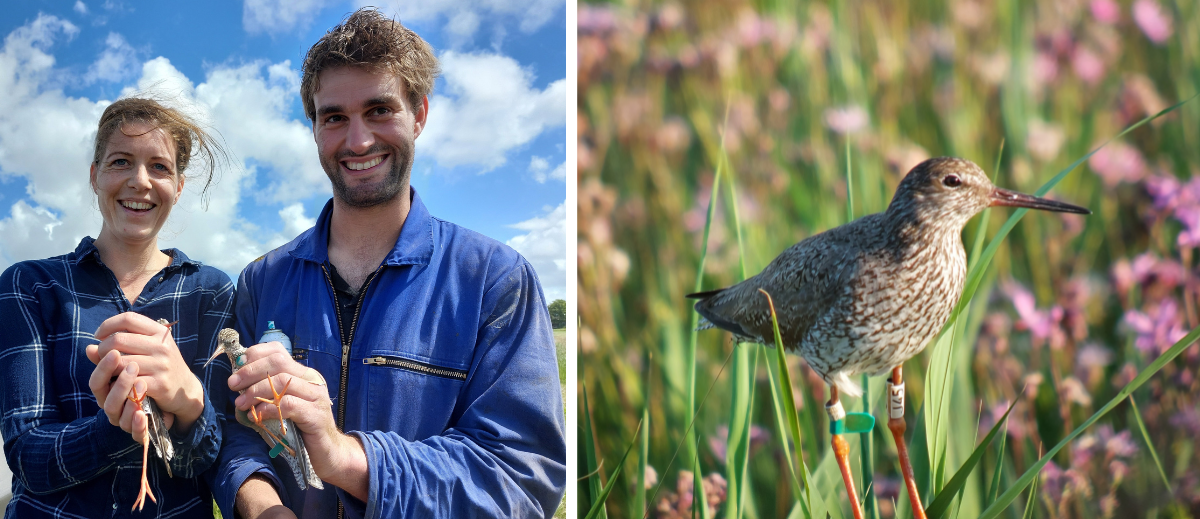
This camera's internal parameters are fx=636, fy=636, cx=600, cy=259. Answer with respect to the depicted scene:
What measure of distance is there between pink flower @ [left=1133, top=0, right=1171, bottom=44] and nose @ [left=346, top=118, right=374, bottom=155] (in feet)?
5.56

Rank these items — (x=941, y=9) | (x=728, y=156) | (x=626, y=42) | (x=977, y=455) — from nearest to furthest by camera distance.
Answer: (x=977, y=455)
(x=941, y=9)
(x=728, y=156)
(x=626, y=42)

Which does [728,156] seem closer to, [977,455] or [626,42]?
[626,42]

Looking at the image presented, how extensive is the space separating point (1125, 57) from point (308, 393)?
1.81 meters

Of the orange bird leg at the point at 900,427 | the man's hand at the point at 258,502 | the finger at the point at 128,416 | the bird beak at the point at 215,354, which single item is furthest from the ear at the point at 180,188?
the orange bird leg at the point at 900,427

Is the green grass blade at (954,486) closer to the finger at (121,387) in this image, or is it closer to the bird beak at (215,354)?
the bird beak at (215,354)

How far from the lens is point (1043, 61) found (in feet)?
4.32

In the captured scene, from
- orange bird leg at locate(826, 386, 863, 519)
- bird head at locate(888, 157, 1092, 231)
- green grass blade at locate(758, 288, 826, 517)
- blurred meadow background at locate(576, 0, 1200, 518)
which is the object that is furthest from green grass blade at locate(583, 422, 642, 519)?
bird head at locate(888, 157, 1092, 231)

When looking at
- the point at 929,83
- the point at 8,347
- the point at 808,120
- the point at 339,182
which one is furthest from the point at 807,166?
the point at 8,347

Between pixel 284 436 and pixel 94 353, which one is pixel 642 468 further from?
pixel 94 353

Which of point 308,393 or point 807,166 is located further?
point 807,166

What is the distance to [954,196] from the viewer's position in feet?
3.64

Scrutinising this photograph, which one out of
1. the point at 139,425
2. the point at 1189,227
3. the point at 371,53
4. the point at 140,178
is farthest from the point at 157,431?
the point at 1189,227

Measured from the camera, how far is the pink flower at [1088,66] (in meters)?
1.29

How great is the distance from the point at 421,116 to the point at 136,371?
2.89 feet
